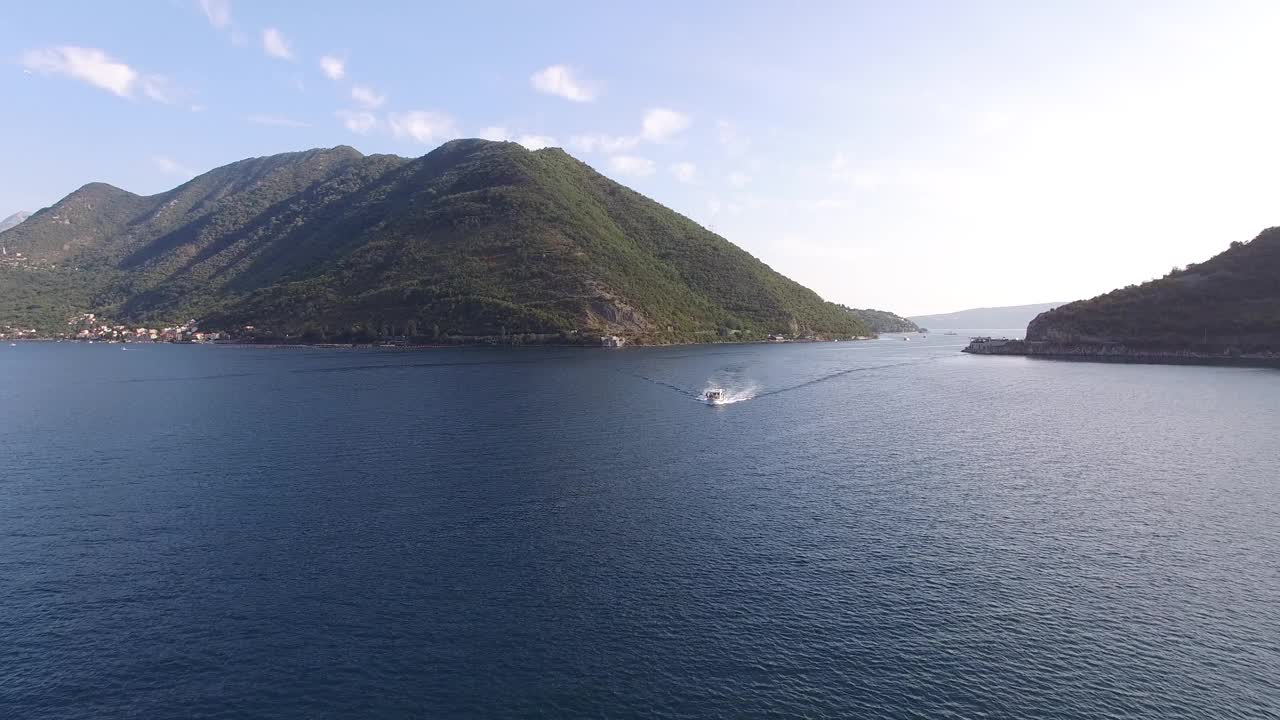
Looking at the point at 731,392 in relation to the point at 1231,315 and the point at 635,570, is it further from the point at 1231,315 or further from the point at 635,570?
the point at 1231,315

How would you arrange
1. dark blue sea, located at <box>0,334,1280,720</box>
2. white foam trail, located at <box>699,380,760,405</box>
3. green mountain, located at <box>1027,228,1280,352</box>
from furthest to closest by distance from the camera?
1. green mountain, located at <box>1027,228,1280,352</box>
2. white foam trail, located at <box>699,380,760,405</box>
3. dark blue sea, located at <box>0,334,1280,720</box>

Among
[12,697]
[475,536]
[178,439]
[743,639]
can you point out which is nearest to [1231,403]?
[743,639]

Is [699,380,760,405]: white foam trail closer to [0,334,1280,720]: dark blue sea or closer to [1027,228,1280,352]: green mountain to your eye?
[0,334,1280,720]: dark blue sea

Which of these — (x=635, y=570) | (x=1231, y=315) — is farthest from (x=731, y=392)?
(x=1231, y=315)

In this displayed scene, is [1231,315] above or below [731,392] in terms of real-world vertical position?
above

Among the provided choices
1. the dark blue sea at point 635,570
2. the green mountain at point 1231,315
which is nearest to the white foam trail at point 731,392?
the dark blue sea at point 635,570

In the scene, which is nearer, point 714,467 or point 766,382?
point 714,467

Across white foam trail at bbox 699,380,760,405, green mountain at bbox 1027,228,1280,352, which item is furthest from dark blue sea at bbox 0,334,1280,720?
green mountain at bbox 1027,228,1280,352

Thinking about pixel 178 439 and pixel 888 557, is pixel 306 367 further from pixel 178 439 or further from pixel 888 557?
pixel 888 557
